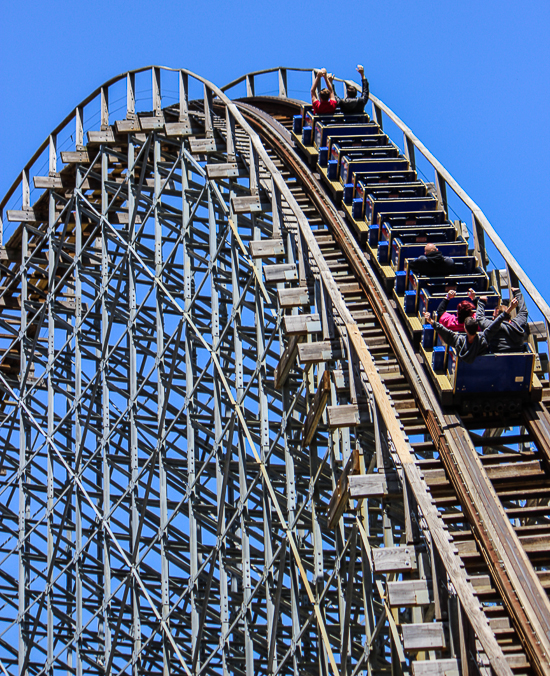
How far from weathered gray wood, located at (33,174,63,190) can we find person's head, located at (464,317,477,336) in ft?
35.4

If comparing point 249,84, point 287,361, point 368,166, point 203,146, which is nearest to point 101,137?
point 203,146

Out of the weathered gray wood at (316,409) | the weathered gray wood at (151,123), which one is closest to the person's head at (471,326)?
the weathered gray wood at (316,409)

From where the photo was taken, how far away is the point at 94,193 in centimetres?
2105

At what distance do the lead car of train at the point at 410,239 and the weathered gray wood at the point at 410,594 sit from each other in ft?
9.05

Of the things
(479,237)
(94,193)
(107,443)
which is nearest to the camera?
(479,237)

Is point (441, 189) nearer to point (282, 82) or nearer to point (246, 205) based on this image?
point (246, 205)

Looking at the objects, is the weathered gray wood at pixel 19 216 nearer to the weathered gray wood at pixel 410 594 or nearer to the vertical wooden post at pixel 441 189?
the vertical wooden post at pixel 441 189

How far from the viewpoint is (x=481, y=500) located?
1030 centimetres

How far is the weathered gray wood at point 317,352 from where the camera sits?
39.1 feet

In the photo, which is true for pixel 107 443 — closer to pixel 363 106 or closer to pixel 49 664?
pixel 49 664

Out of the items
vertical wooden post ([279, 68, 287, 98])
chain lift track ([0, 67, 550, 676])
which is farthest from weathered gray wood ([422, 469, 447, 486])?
vertical wooden post ([279, 68, 287, 98])

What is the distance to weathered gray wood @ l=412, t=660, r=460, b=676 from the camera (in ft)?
27.9

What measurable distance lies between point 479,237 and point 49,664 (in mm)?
8875


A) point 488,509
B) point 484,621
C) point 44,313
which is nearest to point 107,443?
point 44,313
